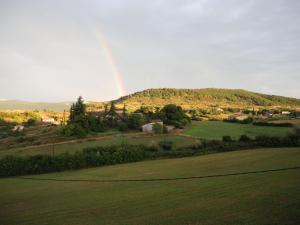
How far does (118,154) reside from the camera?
54.9 m

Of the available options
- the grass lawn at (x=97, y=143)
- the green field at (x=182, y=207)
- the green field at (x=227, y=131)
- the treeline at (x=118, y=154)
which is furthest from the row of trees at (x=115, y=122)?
the green field at (x=182, y=207)

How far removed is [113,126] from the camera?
92.9m

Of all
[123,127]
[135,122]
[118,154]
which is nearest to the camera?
[118,154]

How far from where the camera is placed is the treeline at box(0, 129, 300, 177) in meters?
50.8

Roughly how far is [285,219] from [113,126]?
82900 mm

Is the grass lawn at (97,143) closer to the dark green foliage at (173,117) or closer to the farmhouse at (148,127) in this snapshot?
the farmhouse at (148,127)

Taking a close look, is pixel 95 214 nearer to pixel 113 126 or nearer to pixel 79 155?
pixel 79 155

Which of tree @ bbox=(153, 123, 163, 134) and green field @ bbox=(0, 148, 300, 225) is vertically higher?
tree @ bbox=(153, 123, 163, 134)

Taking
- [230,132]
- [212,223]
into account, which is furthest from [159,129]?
[212,223]

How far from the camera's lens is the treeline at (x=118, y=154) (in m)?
50.8

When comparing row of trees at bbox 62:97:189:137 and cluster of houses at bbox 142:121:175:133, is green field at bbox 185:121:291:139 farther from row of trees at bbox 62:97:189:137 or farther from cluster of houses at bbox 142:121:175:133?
row of trees at bbox 62:97:189:137

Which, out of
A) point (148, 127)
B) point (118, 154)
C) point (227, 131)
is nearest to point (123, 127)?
point (148, 127)

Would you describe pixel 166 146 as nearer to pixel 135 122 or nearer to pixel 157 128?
pixel 157 128

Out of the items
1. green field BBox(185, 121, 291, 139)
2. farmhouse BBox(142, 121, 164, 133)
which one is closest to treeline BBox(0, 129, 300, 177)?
green field BBox(185, 121, 291, 139)
